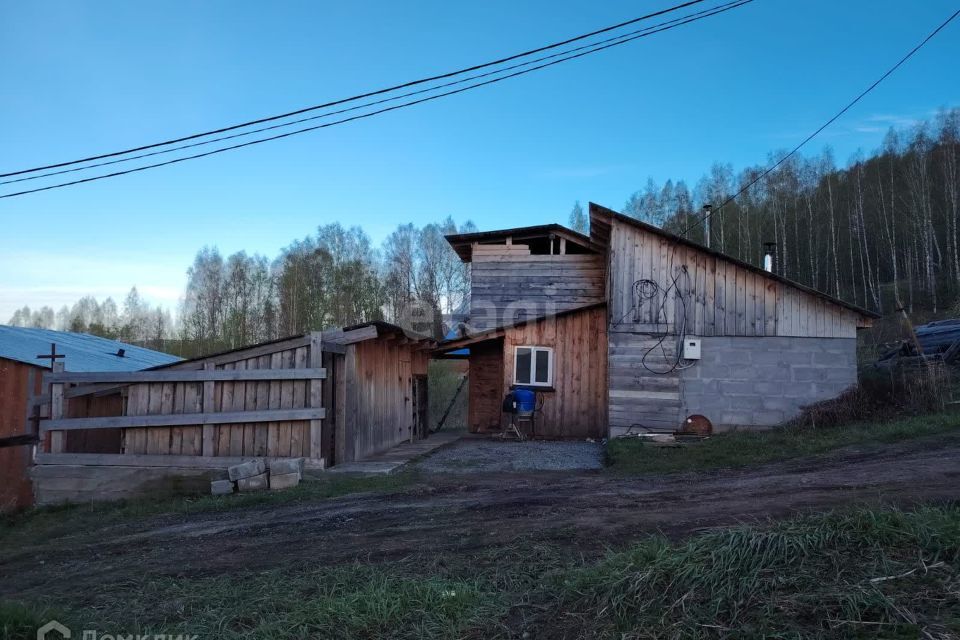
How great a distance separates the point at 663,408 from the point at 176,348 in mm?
32917

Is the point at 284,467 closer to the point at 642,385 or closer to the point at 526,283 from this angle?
the point at 642,385

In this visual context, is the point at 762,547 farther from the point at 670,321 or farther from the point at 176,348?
the point at 176,348

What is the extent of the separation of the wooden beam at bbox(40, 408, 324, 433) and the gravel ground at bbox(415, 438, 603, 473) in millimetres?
2423

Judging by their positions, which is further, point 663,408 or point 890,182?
point 890,182

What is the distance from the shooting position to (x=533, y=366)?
16.9 meters

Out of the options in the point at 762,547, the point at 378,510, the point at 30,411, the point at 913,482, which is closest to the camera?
the point at 762,547

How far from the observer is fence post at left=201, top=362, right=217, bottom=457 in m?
10.6

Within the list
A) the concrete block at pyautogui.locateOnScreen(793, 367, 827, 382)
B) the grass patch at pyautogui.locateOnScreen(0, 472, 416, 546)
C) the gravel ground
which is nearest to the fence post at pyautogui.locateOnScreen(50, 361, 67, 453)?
the grass patch at pyautogui.locateOnScreen(0, 472, 416, 546)

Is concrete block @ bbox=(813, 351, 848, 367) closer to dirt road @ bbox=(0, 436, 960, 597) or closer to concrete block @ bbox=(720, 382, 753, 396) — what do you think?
concrete block @ bbox=(720, 382, 753, 396)

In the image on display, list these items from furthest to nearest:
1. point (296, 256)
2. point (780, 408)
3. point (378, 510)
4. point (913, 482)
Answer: point (296, 256)
point (780, 408)
point (378, 510)
point (913, 482)

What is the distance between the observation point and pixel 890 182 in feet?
138

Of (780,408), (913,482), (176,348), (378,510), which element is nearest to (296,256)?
(176,348)

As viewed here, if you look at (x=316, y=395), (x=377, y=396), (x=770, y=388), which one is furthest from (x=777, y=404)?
(x=316, y=395)

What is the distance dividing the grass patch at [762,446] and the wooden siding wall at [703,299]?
8.35ft
